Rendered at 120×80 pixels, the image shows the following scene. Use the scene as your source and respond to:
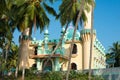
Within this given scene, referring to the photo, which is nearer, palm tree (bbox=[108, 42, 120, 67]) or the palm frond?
the palm frond

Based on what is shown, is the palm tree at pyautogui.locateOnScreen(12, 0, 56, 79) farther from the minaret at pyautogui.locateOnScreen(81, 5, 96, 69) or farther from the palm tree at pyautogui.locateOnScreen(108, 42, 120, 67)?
the palm tree at pyautogui.locateOnScreen(108, 42, 120, 67)

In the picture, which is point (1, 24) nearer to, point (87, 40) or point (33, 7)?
point (33, 7)

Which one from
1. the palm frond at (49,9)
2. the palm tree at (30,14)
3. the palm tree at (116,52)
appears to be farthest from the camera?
the palm tree at (116,52)

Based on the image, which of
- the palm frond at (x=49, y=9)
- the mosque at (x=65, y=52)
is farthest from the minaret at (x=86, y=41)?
the palm frond at (x=49, y=9)

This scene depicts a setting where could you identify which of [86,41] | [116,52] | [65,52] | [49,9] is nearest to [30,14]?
[49,9]

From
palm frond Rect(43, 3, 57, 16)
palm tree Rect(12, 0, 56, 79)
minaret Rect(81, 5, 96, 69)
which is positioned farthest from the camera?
minaret Rect(81, 5, 96, 69)

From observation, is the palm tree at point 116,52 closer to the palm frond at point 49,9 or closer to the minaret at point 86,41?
the minaret at point 86,41

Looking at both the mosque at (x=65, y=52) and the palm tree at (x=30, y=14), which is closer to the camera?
the palm tree at (x=30, y=14)

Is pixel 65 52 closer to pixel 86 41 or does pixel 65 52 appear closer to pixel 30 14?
pixel 86 41

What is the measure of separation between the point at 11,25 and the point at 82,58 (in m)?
15.5

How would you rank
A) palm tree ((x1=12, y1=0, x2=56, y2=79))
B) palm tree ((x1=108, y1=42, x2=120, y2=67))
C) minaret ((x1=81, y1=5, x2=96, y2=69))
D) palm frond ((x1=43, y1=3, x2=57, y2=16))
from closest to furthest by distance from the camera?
palm tree ((x1=12, y1=0, x2=56, y2=79)) < palm frond ((x1=43, y1=3, x2=57, y2=16)) < minaret ((x1=81, y1=5, x2=96, y2=69)) < palm tree ((x1=108, y1=42, x2=120, y2=67))

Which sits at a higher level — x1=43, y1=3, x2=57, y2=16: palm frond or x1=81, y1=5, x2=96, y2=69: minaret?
x1=43, y1=3, x2=57, y2=16: palm frond

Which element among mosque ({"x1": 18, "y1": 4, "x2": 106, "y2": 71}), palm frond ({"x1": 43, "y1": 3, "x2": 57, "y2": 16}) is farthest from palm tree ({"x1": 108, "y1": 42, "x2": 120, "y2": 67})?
palm frond ({"x1": 43, "y1": 3, "x2": 57, "y2": 16})

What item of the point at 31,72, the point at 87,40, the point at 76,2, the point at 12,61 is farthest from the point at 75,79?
the point at 12,61
